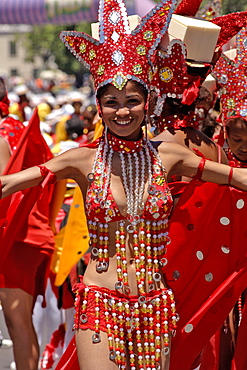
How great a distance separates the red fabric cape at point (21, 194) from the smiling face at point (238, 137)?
121cm

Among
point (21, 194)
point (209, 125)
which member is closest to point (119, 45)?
point (21, 194)

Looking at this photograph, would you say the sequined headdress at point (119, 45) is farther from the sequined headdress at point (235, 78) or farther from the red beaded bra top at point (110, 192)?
the sequined headdress at point (235, 78)

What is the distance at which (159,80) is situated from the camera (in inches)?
178

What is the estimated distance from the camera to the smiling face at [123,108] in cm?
374

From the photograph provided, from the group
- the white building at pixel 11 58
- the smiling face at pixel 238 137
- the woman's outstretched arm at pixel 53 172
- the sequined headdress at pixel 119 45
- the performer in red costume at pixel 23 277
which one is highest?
the sequined headdress at pixel 119 45

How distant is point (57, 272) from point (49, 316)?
0.67 m

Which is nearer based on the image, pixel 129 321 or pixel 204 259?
pixel 129 321

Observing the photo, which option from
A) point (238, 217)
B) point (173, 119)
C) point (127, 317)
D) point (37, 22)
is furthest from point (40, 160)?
point (37, 22)

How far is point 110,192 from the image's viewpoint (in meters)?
3.76

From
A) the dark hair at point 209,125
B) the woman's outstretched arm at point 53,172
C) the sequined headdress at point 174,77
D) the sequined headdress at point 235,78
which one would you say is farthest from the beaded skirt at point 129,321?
the dark hair at point 209,125

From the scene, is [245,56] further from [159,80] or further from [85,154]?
[85,154]

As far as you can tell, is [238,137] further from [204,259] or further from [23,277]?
[23,277]

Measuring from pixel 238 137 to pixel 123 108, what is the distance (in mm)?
1568

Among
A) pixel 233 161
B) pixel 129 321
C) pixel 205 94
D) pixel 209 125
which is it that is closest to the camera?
pixel 129 321
